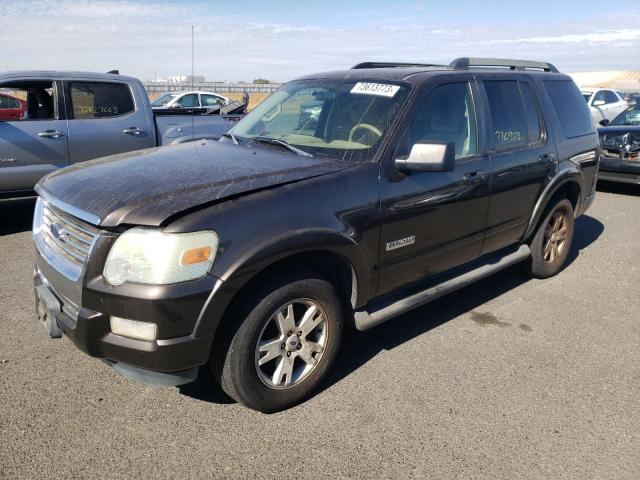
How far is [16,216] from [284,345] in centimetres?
567

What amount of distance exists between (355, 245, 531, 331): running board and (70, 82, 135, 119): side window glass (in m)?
5.08

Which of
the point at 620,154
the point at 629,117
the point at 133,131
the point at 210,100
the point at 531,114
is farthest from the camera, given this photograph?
the point at 210,100

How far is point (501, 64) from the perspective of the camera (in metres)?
4.61

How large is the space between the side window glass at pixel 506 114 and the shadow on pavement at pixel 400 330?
1.34 metres

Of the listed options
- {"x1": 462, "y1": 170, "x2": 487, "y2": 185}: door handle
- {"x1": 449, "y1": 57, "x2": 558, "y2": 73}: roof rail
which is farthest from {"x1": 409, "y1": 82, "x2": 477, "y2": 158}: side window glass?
{"x1": 449, "y1": 57, "x2": 558, "y2": 73}: roof rail

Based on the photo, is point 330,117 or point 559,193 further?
point 559,193

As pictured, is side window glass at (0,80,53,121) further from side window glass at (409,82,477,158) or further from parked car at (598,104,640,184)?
parked car at (598,104,640,184)

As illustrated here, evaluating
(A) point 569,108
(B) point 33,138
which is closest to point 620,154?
(A) point 569,108

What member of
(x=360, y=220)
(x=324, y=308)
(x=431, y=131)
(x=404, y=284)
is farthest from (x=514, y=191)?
(x=324, y=308)

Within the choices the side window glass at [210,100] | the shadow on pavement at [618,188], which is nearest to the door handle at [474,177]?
the shadow on pavement at [618,188]

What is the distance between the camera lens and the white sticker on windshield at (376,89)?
3.57 m

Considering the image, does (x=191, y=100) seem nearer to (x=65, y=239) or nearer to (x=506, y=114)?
(x=506, y=114)

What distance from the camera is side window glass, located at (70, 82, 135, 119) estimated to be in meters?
6.65

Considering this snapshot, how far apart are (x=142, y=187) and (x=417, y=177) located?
1674 millimetres
